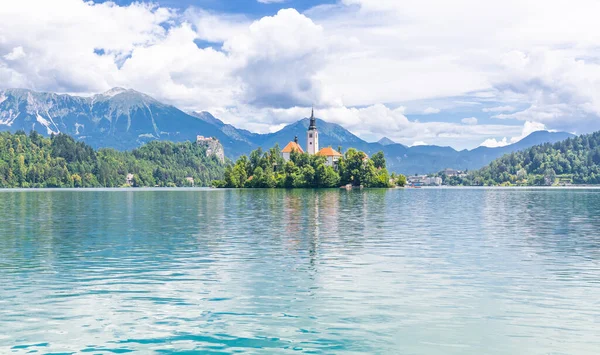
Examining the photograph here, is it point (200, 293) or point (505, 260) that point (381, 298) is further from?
point (505, 260)

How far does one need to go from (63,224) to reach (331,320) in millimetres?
43755

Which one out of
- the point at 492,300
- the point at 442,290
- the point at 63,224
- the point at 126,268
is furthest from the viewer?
the point at 63,224

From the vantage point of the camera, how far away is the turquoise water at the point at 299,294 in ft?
53.0

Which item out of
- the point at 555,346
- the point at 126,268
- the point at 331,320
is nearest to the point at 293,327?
the point at 331,320

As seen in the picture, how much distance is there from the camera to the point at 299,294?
22266 millimetres

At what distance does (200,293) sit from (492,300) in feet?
36.9

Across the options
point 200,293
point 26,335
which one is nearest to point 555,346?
point 200,293

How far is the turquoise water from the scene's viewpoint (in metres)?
16.1

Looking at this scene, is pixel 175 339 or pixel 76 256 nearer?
pixel 175 339

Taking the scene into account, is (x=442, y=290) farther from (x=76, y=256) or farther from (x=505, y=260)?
(x=76, y=256)

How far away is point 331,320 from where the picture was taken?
18312mm

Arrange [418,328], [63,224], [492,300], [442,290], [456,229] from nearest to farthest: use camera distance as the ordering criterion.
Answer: [418,328] < [492,300] < [442,290] < [456,229] < [63,224]

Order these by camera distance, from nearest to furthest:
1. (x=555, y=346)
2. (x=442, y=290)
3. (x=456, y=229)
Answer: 1. (x=555, y=346)
2. (x=442, y=290)
3. (x=456, y=229)

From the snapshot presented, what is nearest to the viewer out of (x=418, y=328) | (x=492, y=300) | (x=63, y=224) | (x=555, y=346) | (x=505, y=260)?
(x=555, y=346)
